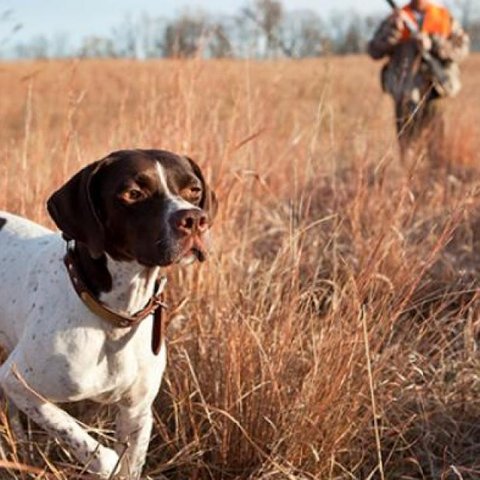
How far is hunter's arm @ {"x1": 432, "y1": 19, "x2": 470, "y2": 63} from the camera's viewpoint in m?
6.73

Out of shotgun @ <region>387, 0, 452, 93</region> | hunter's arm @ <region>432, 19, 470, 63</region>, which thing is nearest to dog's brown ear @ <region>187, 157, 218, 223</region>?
shotgun @ <region>387, 0, 452, 93</region>

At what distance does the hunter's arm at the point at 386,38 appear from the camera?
6633 millimetres

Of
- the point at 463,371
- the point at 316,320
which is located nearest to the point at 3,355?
the point at 316,320

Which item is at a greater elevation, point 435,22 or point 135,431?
point 435,22

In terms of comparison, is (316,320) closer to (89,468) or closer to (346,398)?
(346,398)

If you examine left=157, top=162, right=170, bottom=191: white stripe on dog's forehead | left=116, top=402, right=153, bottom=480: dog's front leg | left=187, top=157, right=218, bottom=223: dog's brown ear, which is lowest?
left=116, top=402, right=153, bottom=480: dog's front leg

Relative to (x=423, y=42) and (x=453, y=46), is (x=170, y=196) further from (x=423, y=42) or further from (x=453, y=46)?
(x=453, y=46)

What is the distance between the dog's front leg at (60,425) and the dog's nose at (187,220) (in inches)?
26.2

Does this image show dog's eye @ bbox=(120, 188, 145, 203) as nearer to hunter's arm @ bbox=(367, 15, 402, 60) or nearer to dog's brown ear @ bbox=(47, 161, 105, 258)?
dog's brown ear @ bbox=(47, 161, 105, 258)

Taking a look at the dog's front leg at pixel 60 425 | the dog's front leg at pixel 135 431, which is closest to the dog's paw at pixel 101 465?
the dog's front leg at pixel 60 425

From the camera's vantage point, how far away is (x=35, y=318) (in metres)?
2.48

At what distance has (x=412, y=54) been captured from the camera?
678cm

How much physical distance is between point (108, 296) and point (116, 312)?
0.06 m

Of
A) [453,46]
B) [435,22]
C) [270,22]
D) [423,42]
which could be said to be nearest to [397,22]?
[423,42]
